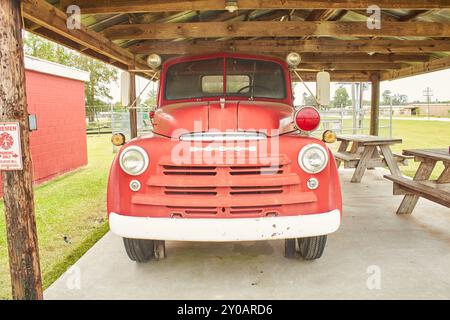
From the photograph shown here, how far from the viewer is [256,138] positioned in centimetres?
286

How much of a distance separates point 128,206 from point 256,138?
3.46ft

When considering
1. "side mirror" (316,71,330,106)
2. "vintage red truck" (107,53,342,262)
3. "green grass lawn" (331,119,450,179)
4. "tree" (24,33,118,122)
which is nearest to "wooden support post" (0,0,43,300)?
"vintage red truck" (107,53,342,262)

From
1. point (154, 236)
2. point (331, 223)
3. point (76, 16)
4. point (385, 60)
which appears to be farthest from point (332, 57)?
point (154, 236)

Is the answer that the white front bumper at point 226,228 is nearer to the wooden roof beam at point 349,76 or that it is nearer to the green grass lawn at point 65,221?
the green grass lawn at point 65,221

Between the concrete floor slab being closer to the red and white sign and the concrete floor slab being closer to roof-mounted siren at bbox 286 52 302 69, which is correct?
the red and white sign

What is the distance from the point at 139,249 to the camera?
127 inches

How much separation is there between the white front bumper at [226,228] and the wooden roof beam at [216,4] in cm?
226

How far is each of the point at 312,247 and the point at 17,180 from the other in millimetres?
2304

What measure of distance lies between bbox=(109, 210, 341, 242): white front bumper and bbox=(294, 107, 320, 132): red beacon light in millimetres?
771

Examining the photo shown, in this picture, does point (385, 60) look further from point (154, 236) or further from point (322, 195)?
point (154, 236)

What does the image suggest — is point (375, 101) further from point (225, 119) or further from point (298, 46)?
point (225, 119)

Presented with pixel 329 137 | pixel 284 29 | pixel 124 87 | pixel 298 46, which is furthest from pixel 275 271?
pixel 298 46

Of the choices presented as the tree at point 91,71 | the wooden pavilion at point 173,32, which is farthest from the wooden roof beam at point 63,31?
the tree at point 91,71

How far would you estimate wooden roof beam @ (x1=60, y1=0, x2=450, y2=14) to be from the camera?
382 cm
